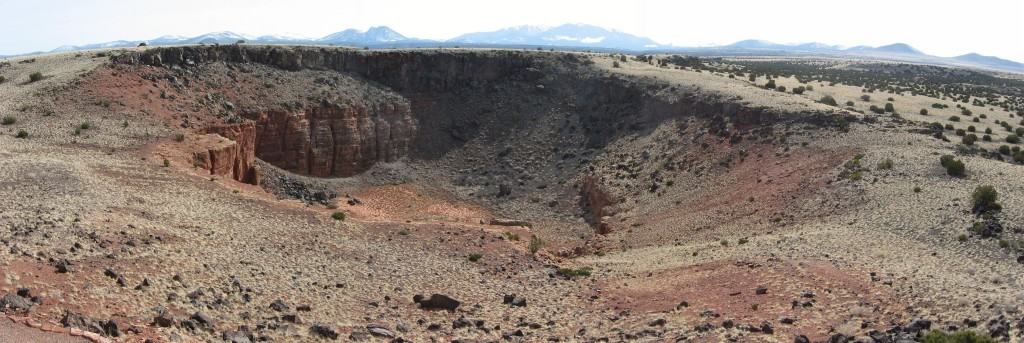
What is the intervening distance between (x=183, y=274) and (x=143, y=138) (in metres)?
20.5

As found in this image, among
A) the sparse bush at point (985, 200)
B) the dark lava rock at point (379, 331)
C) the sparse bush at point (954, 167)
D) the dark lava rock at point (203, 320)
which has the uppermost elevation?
the sparse bush at point (954, 167)

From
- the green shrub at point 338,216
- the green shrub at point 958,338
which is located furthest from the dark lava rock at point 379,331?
the green shrub at point 958,338

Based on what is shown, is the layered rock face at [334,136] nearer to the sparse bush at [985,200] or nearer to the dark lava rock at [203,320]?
the dark lava rock at [203,320]

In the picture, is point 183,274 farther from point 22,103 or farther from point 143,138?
point 22,103

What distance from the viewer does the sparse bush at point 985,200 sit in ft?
86.7

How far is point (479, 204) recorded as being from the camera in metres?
49.9

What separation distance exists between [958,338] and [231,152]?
123 feet

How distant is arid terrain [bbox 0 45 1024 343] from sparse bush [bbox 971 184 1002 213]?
0.28 feet

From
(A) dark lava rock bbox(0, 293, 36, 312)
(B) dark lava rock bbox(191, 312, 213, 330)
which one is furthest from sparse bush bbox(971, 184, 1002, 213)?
(A) dark lava rock bbox(0, 293, 36, 312)

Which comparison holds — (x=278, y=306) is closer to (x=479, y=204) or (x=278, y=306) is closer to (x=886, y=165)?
(x=886, y=165)

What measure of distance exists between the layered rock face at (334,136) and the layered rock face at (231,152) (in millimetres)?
1778

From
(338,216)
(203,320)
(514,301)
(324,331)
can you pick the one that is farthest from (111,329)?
(338,216)

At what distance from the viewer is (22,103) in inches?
1544

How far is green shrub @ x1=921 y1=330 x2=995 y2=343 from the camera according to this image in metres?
15.9
